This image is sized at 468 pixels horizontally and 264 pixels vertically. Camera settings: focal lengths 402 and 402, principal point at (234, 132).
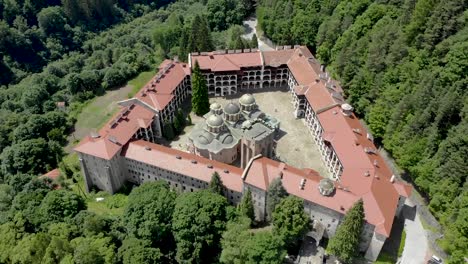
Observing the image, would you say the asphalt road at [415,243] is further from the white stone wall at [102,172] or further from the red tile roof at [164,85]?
the red tile roof at [164,85]

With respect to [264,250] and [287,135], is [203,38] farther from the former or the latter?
[264,250]

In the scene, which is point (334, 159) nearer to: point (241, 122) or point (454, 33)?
point (241, 122)

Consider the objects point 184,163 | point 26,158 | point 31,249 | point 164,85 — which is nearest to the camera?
point 31,249

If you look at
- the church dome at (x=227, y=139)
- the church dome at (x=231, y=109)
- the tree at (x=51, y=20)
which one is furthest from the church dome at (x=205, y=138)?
the tree at (x=51, y=20)

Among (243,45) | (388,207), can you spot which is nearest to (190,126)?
(243,45)

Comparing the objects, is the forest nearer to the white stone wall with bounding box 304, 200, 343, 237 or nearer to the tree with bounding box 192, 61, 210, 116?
the white stone wall with bounding box 304, 200, 343, 237

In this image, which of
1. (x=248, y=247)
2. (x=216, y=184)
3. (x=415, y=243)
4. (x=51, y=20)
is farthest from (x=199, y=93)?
(x=51, y=20)
